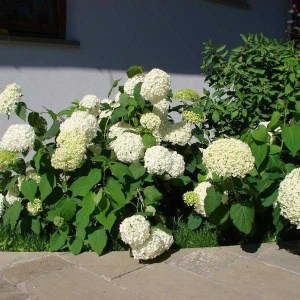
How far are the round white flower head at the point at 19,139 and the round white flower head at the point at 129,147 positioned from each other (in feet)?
1.87

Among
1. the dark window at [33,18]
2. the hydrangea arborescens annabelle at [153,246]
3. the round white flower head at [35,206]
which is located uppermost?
the dark window at [33,18]

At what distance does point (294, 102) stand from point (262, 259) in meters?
1.32

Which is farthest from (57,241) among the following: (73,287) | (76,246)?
(73,287)

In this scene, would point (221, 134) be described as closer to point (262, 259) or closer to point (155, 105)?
point (155, 105)

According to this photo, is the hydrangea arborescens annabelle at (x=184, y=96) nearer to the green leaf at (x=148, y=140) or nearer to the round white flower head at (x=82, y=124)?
the green leaf at (x=148, y=140)

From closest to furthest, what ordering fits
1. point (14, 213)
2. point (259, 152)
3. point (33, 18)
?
point (259, 152) → point (14, 213) → point (33, 18)

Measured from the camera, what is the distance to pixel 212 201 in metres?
3.16

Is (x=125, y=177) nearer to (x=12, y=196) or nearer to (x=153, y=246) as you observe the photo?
(x=153, y=246)

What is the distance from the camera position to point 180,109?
4.07m

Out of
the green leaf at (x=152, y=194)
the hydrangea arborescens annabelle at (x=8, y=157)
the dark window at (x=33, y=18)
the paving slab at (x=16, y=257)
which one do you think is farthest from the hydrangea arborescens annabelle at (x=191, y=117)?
the dark window at (x=33, y=18)

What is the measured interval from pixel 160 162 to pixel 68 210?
71 centimetres

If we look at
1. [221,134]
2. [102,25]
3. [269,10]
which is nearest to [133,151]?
[221,134]

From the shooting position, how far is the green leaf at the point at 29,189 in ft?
11.1

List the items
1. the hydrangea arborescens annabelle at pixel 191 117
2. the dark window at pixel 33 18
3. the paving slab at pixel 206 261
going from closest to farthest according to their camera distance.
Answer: the paving slab at pixel 206 261 < the hydrangea arborescens annabelle at pixel 191 117 < the dark window at pixel 33 18
